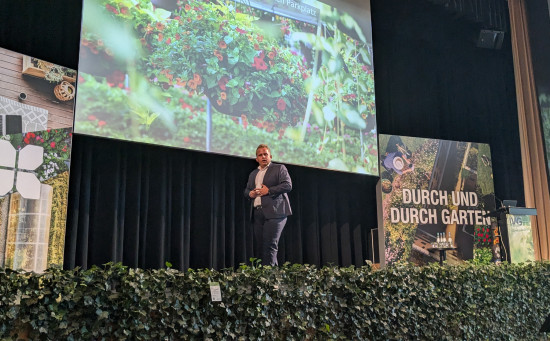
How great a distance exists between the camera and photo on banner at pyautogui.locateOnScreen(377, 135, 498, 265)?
7598 millimetres

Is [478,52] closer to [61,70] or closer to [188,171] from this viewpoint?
[188,171]

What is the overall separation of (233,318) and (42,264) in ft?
8.00

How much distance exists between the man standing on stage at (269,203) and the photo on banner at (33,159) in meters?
1.84

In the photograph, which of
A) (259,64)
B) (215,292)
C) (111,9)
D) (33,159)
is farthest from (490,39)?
(215,292)

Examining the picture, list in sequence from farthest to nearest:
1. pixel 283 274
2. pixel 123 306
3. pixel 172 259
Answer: pixel 172 259 → pixel 283 274 → pixel 123 306

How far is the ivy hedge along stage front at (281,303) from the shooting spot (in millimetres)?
2814

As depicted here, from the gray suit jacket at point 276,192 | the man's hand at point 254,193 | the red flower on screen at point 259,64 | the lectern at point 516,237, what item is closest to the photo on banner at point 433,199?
the lectern at point 516,237

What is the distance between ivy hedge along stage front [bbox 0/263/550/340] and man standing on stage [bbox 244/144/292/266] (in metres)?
1.19

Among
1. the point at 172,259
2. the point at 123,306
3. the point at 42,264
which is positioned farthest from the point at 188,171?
the point at 123,306

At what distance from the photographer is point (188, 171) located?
6.68 meters

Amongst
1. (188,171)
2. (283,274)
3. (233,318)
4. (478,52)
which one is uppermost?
(478,52)

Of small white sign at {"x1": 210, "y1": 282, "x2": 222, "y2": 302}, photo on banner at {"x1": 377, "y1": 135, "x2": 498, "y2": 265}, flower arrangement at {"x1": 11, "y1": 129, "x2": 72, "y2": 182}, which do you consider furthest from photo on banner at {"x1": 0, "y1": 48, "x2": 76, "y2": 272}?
photo on banner at {"x1": 377, "y1": 135, "x2": 498, "y2": 265}

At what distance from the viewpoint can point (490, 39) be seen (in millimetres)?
8914

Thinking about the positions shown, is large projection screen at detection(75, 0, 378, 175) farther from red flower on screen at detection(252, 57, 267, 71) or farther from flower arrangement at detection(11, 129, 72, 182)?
flower arrangement at detection(11, 129, 72, 182)
